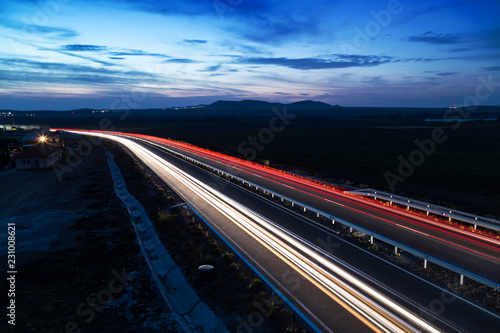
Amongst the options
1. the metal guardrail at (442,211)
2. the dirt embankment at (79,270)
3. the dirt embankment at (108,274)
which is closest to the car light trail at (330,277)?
the dirt embankment at (108,274)

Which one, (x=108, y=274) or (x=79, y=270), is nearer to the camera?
(x=108, y=274)

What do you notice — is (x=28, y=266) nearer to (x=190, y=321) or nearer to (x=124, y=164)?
(x=190, y=321)

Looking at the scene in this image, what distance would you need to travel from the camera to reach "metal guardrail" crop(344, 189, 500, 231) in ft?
51.0

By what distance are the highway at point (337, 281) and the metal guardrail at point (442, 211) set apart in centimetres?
720

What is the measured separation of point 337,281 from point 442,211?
11.4m

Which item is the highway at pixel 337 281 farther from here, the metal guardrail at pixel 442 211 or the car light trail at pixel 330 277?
the metal guardrail at pixel 442 211

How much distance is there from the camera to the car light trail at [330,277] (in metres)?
8.56

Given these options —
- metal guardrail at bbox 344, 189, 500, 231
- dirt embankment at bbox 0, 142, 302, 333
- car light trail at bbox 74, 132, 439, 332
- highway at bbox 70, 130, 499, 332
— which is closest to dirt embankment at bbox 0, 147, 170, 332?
dirt embankment at bbox 0, 142, 302, 333

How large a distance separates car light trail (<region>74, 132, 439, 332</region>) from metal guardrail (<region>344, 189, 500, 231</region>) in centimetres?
934

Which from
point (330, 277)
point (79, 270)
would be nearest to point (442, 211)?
point (330, 277)

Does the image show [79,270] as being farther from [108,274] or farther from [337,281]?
[337,281]

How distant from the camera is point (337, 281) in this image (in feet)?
35.3

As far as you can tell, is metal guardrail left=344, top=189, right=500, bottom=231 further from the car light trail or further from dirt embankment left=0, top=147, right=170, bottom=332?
dirt embankment left=0, top=147, right=170, bottom=332

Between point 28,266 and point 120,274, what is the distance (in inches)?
177
